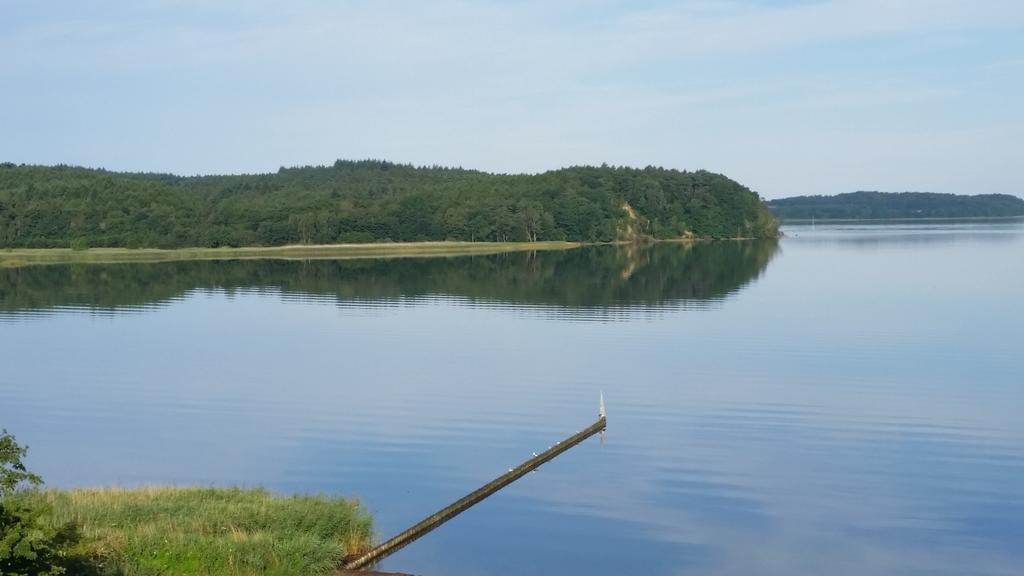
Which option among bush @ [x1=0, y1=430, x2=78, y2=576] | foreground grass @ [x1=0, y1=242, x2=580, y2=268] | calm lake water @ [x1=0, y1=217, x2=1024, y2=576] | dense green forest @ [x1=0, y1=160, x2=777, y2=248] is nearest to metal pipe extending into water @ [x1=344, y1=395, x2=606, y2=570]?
calm lake water @ [x1=0, y1=217, x2=1024, y2=576]

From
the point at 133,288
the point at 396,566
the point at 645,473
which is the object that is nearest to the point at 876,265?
the point at 133,288

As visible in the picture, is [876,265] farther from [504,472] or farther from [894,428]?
[504,472]

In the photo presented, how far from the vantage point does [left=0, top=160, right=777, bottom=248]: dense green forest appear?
504 ft

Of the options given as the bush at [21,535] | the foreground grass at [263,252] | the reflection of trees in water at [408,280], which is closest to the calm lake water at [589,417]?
the reflection of trees in water at [408,280]

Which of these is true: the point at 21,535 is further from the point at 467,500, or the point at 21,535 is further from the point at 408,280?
the point at 408,280

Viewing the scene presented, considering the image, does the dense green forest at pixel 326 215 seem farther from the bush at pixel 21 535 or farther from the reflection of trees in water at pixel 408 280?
the bush at pixel 21 535

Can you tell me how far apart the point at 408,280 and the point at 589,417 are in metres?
56.3

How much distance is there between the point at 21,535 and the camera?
1165 cm

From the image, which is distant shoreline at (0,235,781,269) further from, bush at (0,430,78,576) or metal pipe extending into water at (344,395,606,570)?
bush at (0,430,78,576)

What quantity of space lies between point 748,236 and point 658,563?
616ft

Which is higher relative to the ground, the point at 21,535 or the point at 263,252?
the point at 263,252

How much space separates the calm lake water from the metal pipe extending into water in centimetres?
24

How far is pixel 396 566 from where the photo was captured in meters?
16.7

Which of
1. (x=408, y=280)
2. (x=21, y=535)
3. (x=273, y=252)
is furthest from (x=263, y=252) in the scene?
(x=21, y=535)
